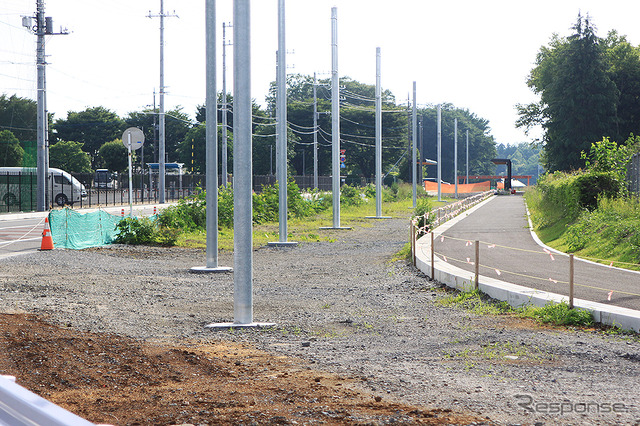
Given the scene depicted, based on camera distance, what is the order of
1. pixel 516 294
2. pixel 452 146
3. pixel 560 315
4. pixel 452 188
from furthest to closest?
pixel 452 146 < pixel 452 188 < pixel 516 294 < pixel 560 315

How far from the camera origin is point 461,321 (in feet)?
30.8

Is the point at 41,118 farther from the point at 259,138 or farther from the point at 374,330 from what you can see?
the point at 259,138

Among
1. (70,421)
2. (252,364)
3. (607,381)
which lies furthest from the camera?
(252,364)

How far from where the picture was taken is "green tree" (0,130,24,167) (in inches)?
1495

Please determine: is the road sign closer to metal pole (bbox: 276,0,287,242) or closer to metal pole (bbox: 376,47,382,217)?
metal pole (bbox: 276,0,287,242)

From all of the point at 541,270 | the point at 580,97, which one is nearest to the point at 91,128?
the point at 580,97

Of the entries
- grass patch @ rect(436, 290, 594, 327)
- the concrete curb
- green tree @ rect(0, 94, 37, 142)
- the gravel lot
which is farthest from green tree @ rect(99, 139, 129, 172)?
grass patch @ rect(436, 290, 594, 327)

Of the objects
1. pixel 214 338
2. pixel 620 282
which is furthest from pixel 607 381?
pixel 620 282

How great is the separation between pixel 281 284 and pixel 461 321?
16.2 feet

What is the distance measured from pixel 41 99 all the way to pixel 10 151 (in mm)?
4391

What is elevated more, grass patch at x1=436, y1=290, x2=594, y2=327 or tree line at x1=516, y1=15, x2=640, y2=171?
tree line at x1=516, y1=15, x2=640, y2=171

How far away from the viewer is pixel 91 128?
94.1 metres

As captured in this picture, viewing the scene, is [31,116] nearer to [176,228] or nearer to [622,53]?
[176,228]

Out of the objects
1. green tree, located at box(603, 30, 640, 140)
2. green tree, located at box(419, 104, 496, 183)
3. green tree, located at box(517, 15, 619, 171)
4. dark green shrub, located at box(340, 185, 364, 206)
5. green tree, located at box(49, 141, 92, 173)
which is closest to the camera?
dark green shrub, located at box(340, 185, 364, 206)
